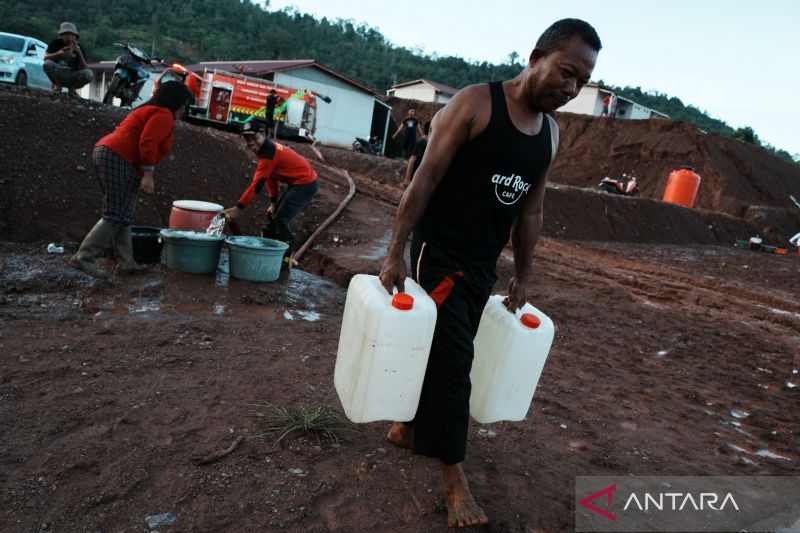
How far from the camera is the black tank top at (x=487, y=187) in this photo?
82.6 inches

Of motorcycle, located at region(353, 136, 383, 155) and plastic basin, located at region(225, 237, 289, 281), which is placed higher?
motorcycle, located at region(353, 136, 383, 155)

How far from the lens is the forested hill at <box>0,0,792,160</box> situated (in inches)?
1826

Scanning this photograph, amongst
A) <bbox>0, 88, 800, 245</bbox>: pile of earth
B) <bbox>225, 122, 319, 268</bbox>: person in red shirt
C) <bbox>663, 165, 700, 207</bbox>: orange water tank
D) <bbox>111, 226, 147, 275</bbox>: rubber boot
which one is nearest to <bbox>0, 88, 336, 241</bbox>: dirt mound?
<bbox>0, 88, 800, 245</bbox>: pile of earth

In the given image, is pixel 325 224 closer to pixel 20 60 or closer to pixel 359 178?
pixel 359 178

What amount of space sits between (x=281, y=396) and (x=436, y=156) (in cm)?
175

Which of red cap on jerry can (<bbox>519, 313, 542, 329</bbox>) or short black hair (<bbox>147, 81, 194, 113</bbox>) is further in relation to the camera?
short black hair (<bbox>147, 81, 194, 113</bbox>)

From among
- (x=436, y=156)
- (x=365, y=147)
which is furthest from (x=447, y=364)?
(x=365, y=147)

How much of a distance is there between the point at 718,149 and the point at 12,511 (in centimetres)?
2631

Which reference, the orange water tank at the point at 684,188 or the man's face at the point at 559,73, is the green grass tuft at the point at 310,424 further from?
the orange water tank at the point at 684,188

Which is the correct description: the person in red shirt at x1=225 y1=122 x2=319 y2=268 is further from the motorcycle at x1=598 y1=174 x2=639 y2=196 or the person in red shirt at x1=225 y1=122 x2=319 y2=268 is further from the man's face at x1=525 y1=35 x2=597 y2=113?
the motorcycle at x1=598 y1=174 x2=639 y2=196

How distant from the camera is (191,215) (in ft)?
19.2

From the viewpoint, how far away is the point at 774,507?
8.45 ft

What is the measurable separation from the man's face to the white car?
14.1 metres

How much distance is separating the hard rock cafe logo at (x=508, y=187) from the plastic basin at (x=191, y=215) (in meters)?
4.47
